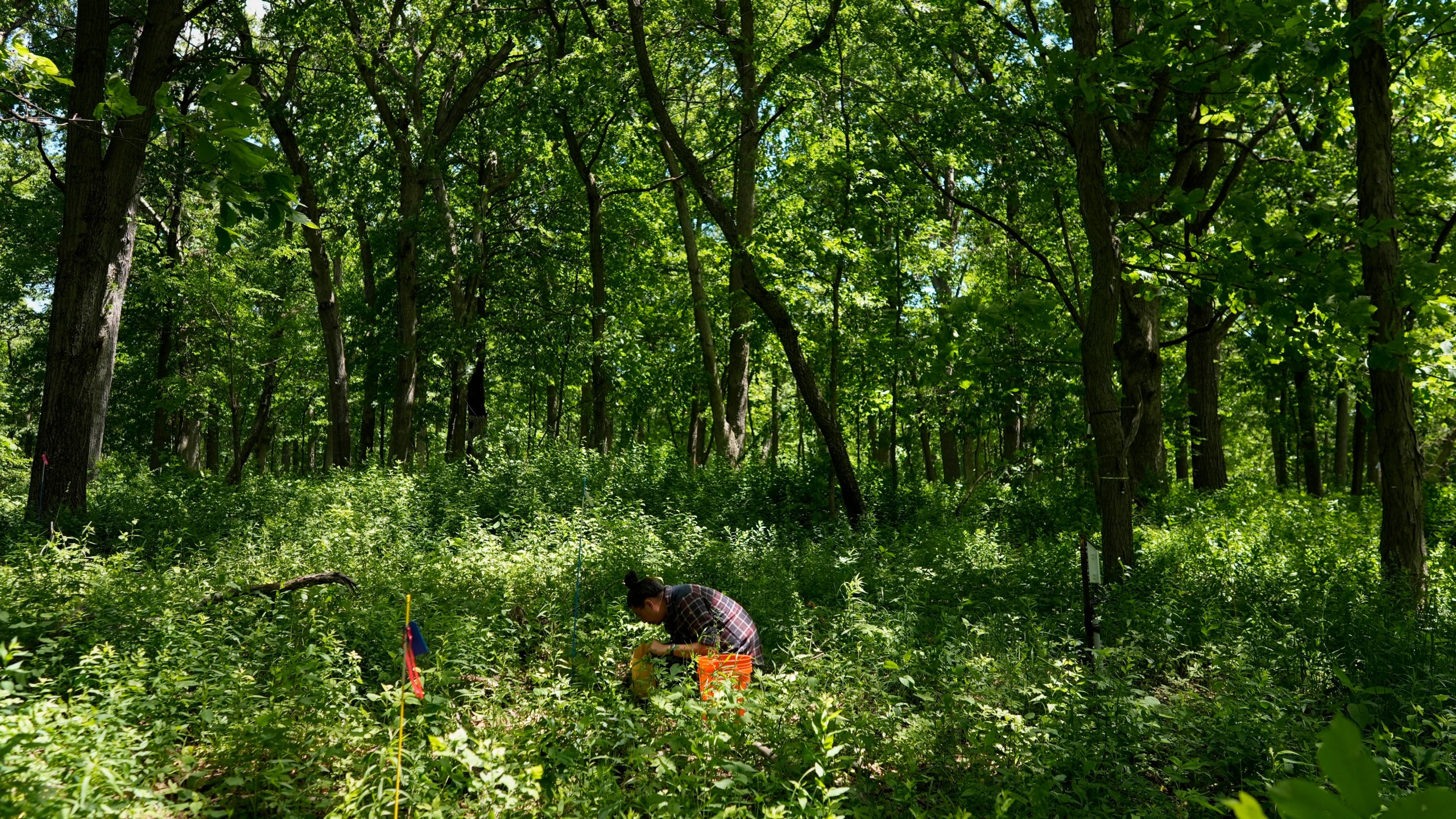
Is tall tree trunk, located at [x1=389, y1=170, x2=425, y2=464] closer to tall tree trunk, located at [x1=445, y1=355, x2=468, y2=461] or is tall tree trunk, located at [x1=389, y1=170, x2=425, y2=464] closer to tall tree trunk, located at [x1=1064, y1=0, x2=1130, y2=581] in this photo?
tall tree trunk, located at [x1=445, y1=355, x2=468, y2=461]

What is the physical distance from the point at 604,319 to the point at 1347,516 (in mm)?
12608

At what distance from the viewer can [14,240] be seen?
20469 millimetres

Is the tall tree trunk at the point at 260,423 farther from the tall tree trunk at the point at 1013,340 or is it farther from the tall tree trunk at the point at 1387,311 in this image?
the tall tree trunk at the point at 1387,311

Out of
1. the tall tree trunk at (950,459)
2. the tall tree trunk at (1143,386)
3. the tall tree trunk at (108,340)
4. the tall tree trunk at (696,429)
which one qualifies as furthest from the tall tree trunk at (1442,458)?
the tall tree trunk at (108,340)

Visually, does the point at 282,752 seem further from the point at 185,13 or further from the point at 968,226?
the point at 968,226

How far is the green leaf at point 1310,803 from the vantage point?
2.23 feet

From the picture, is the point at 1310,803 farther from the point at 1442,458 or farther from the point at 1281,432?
the point at 1281,432

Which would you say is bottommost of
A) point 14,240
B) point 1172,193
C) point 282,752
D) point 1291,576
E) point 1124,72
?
point 282,752

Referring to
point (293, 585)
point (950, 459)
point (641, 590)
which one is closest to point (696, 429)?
point (950, 459)

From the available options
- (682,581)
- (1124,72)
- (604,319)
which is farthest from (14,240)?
(1124,72)

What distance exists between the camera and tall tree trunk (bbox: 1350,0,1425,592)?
673cm

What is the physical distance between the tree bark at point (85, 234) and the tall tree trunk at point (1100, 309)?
8.94 meters

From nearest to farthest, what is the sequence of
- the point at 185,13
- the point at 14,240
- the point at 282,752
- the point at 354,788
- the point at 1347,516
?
the point at 354,788 < the point at 282,752 < the point at 185,13 < the point at 1347,516 < the point at 14,240

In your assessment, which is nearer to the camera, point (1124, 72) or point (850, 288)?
point (1124, 72)
